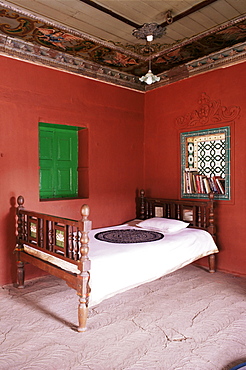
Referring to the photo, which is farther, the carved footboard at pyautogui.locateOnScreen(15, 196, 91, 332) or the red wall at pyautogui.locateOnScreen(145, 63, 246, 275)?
the red wall at pyautogui.locateOnScreen(145, 63, 246, 275)

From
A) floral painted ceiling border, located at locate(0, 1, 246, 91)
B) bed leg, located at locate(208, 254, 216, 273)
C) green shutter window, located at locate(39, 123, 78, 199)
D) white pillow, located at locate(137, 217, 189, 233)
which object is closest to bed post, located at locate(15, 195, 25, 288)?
→ green shutter window, located at locate(39, 123, 78, 199)

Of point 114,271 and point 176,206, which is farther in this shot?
point 176,206

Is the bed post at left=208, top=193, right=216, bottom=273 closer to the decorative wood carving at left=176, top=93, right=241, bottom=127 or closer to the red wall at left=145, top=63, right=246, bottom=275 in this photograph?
the red wall at left=145, top=63, right=246, bottom=275

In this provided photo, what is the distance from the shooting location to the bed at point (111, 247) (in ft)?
8.60

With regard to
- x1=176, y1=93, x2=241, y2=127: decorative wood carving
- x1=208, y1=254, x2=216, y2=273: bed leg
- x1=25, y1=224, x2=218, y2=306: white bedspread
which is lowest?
x1=208, y1=254, x2=216, y2=273: bed leg

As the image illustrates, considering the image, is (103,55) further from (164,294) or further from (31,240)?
(164,294)

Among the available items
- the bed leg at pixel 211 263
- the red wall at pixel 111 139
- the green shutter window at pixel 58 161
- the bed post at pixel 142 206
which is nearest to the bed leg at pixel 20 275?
the red wall at pixel 111 139

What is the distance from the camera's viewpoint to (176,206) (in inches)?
180

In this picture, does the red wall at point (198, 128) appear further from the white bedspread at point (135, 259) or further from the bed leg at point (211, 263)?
the white bedspread at point (135, 259)

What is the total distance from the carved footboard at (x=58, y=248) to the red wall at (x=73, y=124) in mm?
284

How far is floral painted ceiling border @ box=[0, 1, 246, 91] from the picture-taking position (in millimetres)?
3367

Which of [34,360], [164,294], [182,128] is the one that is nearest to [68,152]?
[182,128]

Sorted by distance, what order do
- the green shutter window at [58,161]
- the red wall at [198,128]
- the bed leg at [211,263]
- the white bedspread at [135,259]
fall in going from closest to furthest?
the white bedspread at [135,259] < the red wall at [198,128] < the bed leg at [211,263] < the green shutter window at [58,161]

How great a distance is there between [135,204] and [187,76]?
2194 mm
